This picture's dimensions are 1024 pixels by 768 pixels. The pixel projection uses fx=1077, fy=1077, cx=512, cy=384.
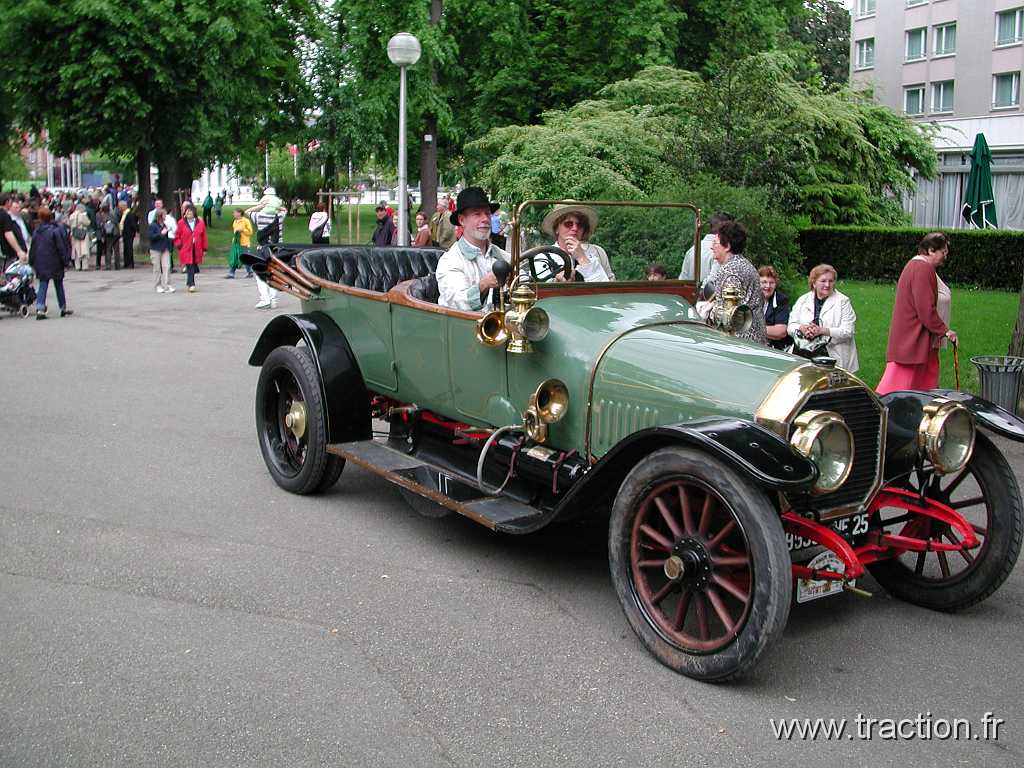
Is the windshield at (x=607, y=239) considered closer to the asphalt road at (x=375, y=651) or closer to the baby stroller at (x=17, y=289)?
the asphalt road at (x=375, y=651)

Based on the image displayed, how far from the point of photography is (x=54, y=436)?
26.7 ft

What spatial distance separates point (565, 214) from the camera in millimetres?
5613

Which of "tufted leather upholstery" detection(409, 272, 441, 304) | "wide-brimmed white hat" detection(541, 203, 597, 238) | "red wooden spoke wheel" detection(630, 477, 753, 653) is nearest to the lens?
"red wooden spoke wheel" detection(630, 477, 753, 653)

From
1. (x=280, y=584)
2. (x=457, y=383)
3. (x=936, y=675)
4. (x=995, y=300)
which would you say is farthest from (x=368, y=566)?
(x=995, y=300)

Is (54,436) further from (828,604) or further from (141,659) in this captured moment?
(828,604)

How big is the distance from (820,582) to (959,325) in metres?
10.8

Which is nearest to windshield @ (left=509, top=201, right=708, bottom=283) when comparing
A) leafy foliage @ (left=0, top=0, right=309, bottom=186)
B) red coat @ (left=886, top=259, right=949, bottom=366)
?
Answer: red coat @ (left=886, top=259, right=949, bottom=366)

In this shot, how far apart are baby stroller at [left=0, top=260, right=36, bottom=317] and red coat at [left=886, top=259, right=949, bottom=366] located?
12.5m

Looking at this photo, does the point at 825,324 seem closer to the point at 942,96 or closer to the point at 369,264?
the point at 369,264

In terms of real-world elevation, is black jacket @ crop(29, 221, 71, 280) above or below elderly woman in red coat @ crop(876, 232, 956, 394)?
above

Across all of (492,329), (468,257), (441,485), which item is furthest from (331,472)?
(492,329)

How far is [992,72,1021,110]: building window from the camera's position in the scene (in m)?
39.8

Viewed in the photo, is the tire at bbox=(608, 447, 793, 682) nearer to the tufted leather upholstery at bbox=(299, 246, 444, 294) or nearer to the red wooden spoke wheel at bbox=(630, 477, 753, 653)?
the red wooden spoke wheel at bbox=(630, 477, 753, 653)

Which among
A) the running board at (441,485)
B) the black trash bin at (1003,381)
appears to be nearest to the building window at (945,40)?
the black trash bin at (1003,381)
